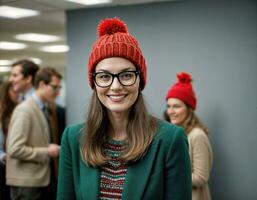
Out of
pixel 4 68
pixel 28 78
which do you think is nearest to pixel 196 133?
pixel 28 78

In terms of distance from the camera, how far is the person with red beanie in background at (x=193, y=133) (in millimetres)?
2664

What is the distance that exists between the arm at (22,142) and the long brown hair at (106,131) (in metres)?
1.67

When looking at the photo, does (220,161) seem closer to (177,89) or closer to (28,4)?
(177,89)

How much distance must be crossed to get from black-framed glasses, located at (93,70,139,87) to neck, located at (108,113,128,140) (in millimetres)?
131

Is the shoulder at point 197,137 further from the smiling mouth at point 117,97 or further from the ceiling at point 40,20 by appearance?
the smiling mouth at point 117,97

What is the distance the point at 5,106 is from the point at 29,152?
71 cm

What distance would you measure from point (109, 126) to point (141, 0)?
2116mm

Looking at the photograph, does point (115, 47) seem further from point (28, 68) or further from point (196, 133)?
point (28, 68)

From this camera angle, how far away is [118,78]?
1.36 metres

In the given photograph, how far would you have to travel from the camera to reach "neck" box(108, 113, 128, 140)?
1.45 m

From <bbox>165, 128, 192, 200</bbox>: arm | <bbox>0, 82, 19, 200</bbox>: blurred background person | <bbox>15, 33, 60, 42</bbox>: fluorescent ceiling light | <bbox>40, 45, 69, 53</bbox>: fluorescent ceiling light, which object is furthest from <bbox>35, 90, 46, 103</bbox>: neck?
<bbox>40, 45, 69, 53</bbox>: fluorescent ceiling light

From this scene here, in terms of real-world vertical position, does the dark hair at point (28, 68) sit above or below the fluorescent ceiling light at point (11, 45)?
below

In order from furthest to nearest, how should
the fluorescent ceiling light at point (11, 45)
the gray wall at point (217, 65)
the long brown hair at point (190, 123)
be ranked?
the fluorescent ceiling light at point (11, 45)
the gray wall at point (217, 65)
the long brown hair at point (190, 123)

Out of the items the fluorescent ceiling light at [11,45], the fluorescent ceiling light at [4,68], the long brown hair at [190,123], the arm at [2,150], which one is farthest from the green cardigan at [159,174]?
the fluorescent ceiling light at [4,68]
